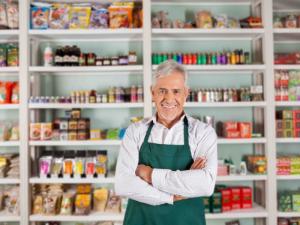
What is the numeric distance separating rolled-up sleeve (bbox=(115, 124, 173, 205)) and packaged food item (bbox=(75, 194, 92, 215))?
5.23 feet

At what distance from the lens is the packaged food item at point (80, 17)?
3443 mm

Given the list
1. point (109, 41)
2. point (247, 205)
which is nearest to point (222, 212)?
point (247, 205)

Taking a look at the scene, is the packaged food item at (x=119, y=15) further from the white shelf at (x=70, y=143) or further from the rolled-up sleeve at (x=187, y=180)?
the rolled-up sleeve at (x=187, y=180)

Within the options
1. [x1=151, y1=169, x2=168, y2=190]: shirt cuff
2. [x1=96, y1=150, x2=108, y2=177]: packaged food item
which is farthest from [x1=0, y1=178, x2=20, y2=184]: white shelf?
[x1=151, y1=169, x2=168, y2=190]: shirt cuff

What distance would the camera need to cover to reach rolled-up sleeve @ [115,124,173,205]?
1.80 m

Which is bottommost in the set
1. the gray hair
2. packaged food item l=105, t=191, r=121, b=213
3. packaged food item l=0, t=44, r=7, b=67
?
packaged food item l=105, t=191, r=121, b=213

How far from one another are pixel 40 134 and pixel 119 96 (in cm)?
85

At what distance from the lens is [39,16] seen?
343cm

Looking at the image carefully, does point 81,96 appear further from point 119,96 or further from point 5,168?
point 5,168

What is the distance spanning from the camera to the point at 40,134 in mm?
3416

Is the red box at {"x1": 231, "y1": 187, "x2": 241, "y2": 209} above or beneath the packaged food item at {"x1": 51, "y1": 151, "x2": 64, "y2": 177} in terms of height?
beneath

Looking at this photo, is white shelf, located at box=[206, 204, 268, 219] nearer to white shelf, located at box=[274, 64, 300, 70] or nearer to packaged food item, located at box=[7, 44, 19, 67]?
white shelf, located at box=[274, 64, 300, 70]

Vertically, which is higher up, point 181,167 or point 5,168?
point 181,167

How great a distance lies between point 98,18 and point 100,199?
1.79 metres
